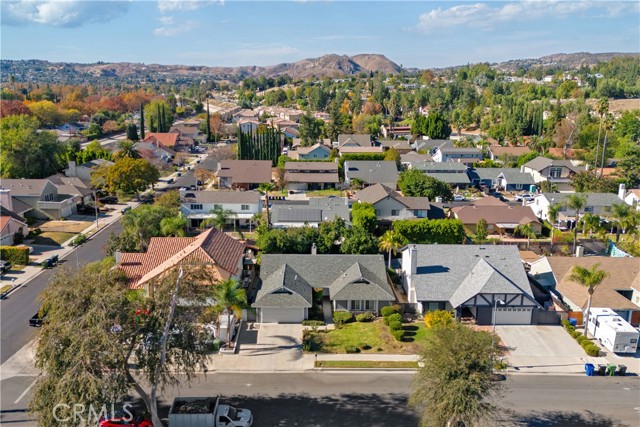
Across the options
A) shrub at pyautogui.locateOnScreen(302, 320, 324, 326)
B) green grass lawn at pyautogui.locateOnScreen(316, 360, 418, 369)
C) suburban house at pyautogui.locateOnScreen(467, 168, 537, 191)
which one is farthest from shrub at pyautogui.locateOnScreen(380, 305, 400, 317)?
suburban house at pyautogui.locateOnScreen(467, 168, 537, 191)

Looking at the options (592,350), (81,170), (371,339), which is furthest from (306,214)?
(81,170)

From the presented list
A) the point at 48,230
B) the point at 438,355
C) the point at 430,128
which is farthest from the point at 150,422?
the point at 430,128

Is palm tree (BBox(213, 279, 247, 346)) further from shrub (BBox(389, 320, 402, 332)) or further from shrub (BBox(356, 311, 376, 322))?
shrub (BBox(389, 320, 402, 332))

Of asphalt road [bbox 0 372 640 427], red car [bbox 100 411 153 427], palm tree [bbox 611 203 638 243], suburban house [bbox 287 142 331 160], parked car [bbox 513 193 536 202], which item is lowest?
asphalt road [bbox 0 372 640 427]

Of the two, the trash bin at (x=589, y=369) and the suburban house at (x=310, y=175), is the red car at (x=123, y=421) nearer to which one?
the trash bin at (x=589, y=369)

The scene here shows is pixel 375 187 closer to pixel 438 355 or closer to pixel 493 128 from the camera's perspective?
pixel 438 355

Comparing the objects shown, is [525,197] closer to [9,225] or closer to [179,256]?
[179,256]
